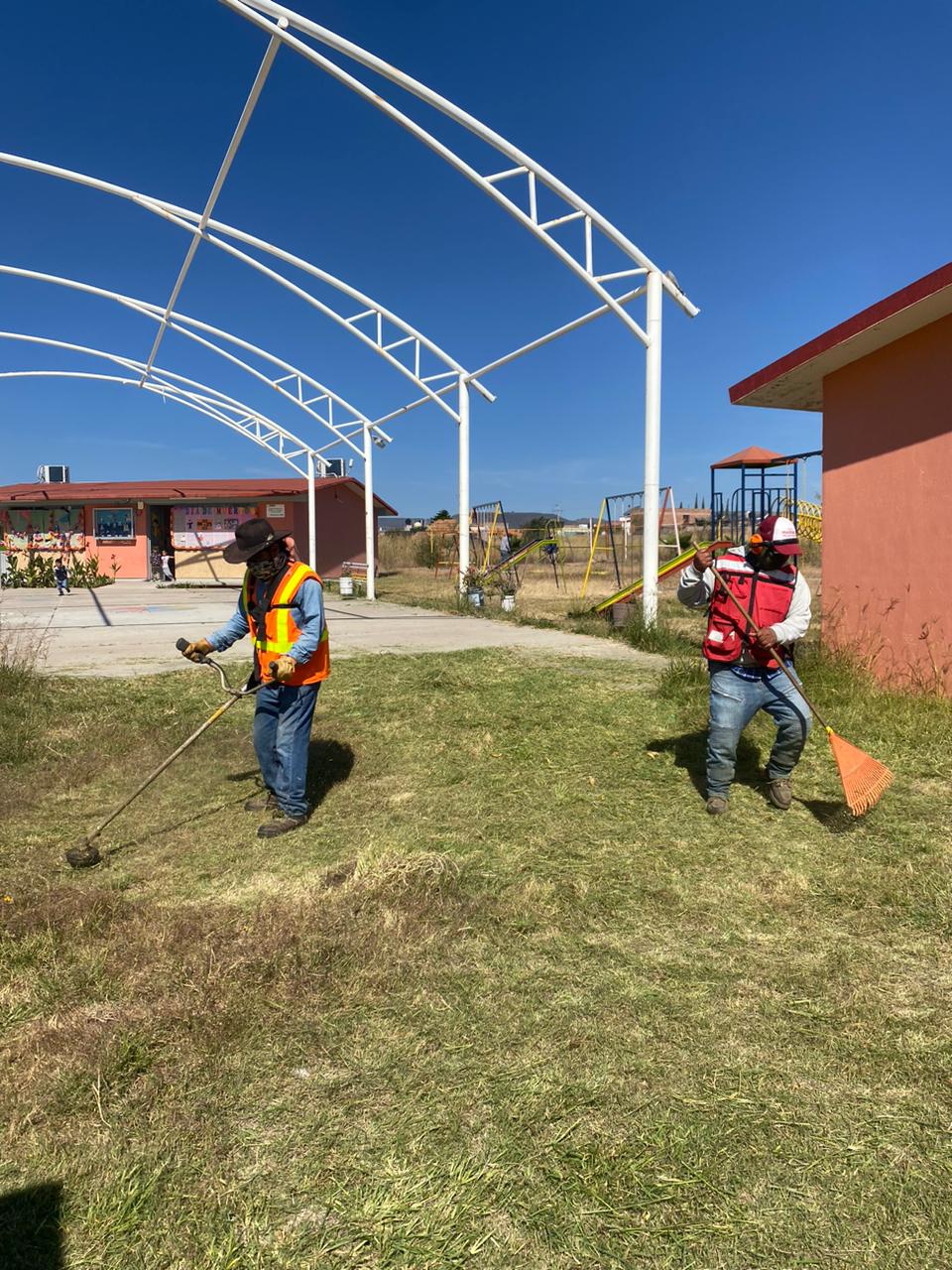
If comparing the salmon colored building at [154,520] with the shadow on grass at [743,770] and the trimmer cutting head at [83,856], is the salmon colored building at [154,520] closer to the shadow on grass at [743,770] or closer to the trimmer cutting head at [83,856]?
the shadow on grass at [743,770]

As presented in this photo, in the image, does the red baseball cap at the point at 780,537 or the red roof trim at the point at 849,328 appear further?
the red roof trim at the point at 849,328

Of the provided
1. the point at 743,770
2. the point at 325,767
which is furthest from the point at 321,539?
the point at 743,770

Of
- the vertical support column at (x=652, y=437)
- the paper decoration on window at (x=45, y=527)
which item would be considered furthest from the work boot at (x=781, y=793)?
the paper decoration on window at (x=45, y=527)

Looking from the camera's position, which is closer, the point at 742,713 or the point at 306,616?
the point at 306,616

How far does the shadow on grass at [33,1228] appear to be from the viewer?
1.78m

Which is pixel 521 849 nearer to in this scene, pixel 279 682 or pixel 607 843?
pixel 607 843

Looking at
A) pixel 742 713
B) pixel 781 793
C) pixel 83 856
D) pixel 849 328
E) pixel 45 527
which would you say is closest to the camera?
pixel 83 856

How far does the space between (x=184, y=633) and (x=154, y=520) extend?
64.5 feet

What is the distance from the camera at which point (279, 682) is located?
4.22 meters

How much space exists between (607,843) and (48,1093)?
274 cm

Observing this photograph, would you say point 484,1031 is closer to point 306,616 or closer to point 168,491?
point 306,616

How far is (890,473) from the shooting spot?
22.4 feet

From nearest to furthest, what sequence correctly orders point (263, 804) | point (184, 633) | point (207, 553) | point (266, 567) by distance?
point (266, 567), point (263, 804), point (184, 633), point (207, 553)

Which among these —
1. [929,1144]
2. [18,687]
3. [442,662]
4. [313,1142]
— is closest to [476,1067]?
[313,1142]
